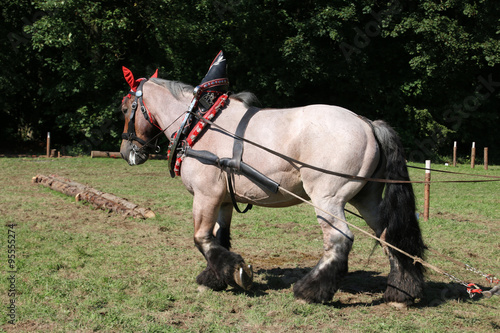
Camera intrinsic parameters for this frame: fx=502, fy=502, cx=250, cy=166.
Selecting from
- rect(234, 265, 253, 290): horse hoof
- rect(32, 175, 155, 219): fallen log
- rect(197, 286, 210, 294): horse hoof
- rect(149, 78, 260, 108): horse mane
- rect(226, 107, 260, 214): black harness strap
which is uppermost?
rect(149, 78, 260, 108): horse mane

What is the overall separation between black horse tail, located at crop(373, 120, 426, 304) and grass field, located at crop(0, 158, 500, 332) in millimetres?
207

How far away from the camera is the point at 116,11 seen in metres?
20.4

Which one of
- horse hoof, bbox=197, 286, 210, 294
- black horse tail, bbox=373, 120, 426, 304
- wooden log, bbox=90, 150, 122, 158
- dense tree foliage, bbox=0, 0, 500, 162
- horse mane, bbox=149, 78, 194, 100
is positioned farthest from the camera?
dense tree foliage, bbox=0, 0, 500, 162

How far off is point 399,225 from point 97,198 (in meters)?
6.91

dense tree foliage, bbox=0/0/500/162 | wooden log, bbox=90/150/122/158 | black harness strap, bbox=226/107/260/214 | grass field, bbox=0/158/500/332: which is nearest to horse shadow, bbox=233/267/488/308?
grass field, bbox=0/158/500/332

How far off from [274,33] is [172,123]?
1876 centimetres

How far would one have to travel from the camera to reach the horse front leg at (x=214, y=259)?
16.4 ft

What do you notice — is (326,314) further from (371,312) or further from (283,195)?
(283,195)

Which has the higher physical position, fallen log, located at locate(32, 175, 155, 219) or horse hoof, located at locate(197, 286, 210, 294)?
fallen log, located at locate(32, 175, 155, 219)

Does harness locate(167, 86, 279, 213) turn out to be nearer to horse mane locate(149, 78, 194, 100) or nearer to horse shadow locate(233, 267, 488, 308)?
horse mane locate(149, 78, 194, 100)

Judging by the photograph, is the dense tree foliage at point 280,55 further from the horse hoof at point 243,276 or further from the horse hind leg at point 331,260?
the horse hind leg at point 331,260

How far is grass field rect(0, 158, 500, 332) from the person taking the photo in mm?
4426

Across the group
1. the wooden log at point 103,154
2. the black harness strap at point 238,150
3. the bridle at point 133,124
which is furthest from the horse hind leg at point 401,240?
the wooden log at point 103,154

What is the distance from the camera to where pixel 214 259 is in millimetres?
5121
